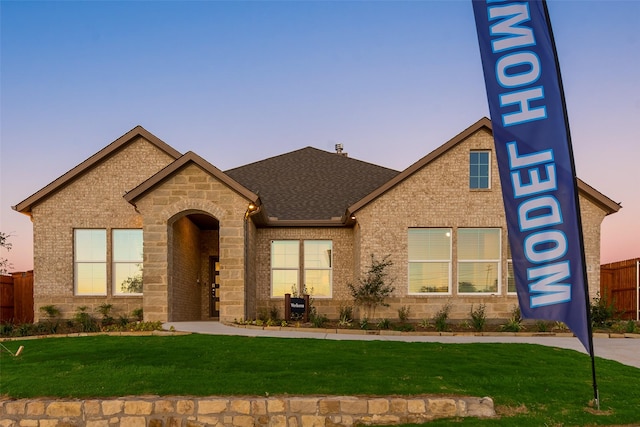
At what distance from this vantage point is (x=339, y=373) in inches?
283

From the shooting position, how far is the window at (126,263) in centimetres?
1564

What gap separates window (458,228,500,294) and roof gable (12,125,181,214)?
402 inches

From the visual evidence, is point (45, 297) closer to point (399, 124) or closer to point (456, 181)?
point (456, 181)

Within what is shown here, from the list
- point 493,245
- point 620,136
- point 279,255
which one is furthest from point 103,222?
point 620,136

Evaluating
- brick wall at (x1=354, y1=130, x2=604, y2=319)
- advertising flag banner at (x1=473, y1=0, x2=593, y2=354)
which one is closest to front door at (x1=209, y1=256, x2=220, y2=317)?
brick wall at (x1=354, y1=130, x2=604, y2=319)

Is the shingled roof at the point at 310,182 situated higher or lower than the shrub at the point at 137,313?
higher

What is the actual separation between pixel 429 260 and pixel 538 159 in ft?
31.5

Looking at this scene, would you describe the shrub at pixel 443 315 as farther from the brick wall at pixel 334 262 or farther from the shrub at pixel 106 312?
the shrub at pixel 106 312

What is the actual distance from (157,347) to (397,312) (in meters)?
8.03

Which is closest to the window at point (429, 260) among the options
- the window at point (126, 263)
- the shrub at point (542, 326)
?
the shrub at point (542, 326)

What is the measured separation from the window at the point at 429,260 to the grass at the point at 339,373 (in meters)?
5.14

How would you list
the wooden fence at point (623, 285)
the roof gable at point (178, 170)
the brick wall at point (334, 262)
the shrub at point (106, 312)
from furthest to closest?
the wooden fence at point (623, 285)
the brick wall at point (334, 262)
the shrub at point (106, 312)
the roof gable at point (178, 170)

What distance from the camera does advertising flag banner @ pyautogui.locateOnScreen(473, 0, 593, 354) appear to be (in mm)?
5719

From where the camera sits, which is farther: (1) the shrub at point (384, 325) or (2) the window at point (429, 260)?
(2) the window at point (429, 260)
